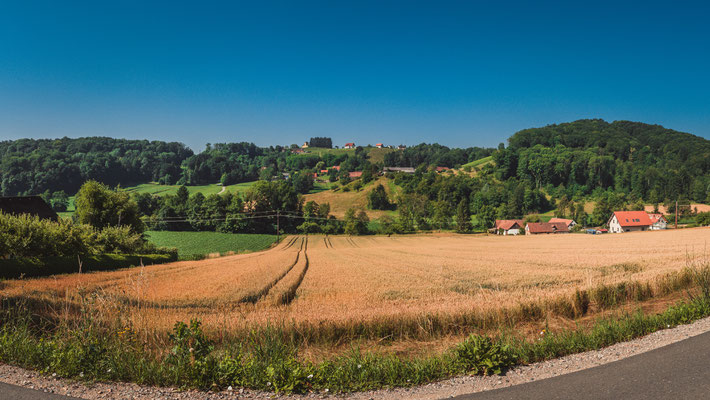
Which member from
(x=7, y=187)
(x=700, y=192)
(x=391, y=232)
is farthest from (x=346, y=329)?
(x=700, y=192)

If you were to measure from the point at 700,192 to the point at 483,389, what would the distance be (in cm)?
16944

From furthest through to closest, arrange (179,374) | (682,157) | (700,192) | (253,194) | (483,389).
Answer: (682,157) < (700,192) < (253,194) < (179,374) < (483,389)

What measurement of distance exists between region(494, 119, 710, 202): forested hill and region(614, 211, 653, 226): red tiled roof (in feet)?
149

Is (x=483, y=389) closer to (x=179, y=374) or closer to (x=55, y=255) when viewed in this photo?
(x=179, y=374)

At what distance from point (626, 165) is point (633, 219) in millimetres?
78085

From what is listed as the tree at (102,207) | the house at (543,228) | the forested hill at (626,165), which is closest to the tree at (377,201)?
the house at (543,228)

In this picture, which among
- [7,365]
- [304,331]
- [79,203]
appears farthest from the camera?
[79,203]

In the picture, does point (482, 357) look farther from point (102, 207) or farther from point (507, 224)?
point (507, 224)

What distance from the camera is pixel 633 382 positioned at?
211 inches

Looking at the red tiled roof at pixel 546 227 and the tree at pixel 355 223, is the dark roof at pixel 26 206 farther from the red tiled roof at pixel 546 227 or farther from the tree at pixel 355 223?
the red tiled roof at pixel 546 227

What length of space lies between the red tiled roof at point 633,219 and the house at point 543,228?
1526 centimetres

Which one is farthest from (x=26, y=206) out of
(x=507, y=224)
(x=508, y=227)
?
(x=507, y=224)

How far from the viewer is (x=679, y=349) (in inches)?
254

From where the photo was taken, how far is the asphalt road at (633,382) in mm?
5051
